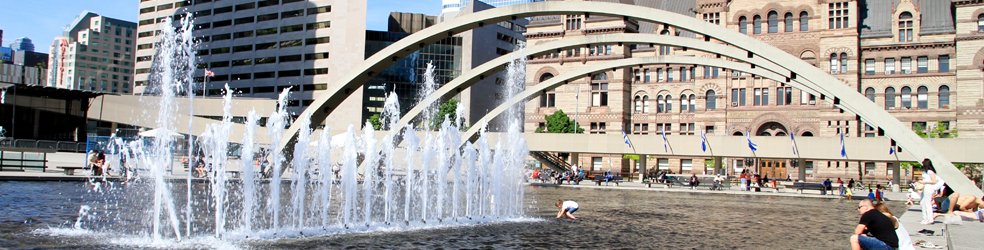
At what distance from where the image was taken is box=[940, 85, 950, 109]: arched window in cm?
6081

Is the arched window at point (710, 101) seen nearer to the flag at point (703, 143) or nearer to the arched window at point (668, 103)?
the arched window at point (668, 103)

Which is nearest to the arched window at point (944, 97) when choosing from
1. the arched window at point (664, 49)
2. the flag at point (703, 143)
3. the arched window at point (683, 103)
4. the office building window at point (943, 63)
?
the office building window at point (943, 63)

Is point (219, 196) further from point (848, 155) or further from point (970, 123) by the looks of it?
point (970, 123)

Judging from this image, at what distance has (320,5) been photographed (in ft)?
336

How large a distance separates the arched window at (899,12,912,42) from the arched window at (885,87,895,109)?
3.88m

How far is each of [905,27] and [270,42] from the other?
74906mm

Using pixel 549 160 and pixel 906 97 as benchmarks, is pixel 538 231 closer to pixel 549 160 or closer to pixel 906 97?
pixel 549 160

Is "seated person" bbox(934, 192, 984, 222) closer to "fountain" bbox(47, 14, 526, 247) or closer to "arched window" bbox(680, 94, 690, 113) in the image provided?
"fountain" bbox(47, 14, 526, 247)

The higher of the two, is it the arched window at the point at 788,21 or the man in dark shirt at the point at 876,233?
the arched window at the point at 788,21

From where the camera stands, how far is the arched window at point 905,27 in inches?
2470

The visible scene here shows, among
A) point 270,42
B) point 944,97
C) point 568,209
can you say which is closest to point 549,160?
point 944,97

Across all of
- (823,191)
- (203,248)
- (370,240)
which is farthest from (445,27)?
(823,191)

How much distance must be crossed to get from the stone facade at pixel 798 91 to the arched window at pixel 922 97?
0.28 ft

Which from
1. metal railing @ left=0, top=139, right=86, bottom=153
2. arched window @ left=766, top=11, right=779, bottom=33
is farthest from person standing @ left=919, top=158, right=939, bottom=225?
arched window @ left=766, top=11, right=779, bottom=33
